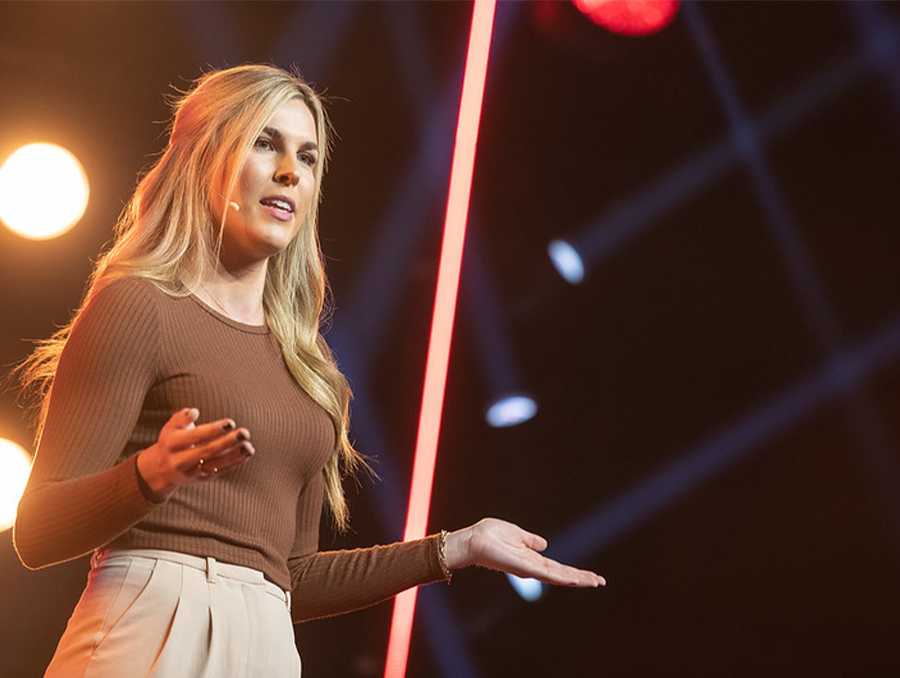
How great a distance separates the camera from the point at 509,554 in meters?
1.59

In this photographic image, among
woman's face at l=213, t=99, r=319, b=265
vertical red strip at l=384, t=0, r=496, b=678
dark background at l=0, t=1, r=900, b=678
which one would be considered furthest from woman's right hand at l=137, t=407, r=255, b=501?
dark background at l=0, t=1, r=900, b=678

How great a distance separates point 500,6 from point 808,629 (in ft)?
6.79

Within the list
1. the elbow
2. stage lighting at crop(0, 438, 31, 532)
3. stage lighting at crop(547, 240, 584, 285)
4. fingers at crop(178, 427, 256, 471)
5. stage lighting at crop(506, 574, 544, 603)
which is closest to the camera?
fingers at crop(178, 427, 256, 471)

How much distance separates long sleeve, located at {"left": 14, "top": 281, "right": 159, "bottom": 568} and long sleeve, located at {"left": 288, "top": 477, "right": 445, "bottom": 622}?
37cm

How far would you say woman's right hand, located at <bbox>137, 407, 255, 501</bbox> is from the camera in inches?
41.8

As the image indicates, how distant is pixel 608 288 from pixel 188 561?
2207 millimetres

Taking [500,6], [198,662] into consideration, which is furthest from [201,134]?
[500,6]

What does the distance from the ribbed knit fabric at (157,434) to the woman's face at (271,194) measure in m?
0.12

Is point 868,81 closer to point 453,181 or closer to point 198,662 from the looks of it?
point 453,181

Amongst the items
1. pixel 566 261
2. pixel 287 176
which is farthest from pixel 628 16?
pixel 287 176

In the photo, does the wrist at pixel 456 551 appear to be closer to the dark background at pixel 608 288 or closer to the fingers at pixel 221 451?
the fingers at pixel 221 451

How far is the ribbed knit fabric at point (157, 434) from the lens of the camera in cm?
124

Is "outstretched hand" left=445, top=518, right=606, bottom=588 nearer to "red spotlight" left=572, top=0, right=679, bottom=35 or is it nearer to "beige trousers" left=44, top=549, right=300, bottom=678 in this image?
"beige trousers" left=44, top=549, right=300, bottom=678

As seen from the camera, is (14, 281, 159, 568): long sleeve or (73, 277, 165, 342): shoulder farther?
(73, 277, 165, 342): shoulder
